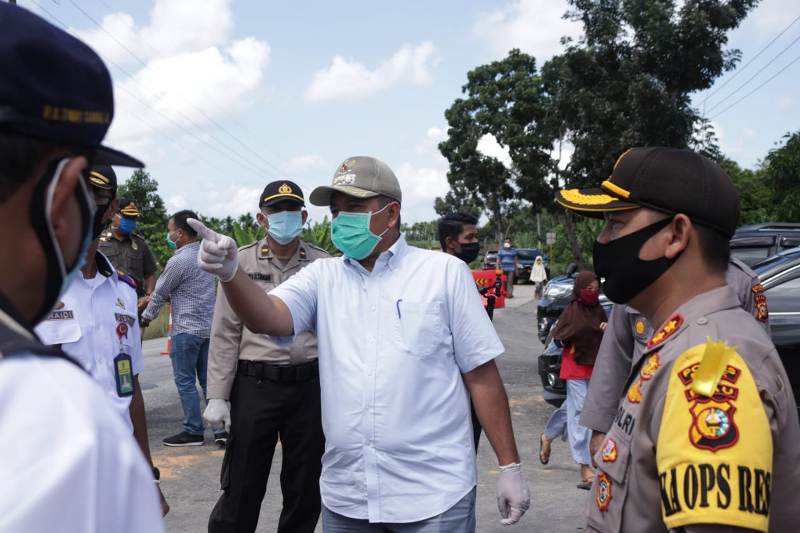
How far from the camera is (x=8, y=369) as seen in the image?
786 millimetres

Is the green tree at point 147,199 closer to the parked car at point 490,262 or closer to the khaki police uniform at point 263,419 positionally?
the parked car at point 490,262

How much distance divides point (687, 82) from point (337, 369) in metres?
18.8

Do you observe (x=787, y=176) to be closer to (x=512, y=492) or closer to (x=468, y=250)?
(x=468, y=250)

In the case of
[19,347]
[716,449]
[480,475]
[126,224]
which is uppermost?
[126,224]

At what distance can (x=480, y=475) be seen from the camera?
6.62 meters

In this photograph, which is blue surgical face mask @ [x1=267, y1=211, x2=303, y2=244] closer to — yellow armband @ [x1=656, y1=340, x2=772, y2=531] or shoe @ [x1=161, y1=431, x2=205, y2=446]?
shoe @ [x1=161, y1=431, x2=205, y2=446]

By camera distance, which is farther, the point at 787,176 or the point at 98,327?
the point at 787,176

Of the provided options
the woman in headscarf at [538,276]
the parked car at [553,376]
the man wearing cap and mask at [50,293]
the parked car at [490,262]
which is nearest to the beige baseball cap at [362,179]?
the man wearing cap and mask at [50,293]

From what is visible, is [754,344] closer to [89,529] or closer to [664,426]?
[664,426]

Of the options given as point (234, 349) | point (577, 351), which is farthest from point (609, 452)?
point (577, 351)

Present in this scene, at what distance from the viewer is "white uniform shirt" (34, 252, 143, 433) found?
3.10 metres

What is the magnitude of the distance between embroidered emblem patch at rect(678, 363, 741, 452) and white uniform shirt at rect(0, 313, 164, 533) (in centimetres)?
107

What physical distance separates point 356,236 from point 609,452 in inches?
68.2

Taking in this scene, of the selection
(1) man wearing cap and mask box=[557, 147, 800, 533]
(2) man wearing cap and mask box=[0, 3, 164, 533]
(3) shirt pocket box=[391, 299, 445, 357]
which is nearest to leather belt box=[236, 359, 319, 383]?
(3) shirt pocket box=[391, 299, 445, 357]
